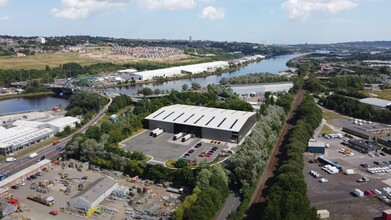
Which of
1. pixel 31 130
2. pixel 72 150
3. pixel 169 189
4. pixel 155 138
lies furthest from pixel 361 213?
pixel 31 130

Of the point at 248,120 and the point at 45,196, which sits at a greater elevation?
the point at 248,120

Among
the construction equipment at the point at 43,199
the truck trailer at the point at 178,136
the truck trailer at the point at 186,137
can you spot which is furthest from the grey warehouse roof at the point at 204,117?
the construction equipment at the point at 43,199

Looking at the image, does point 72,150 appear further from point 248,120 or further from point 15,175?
point 248,120

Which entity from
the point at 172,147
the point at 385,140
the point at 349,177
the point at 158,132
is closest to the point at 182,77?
the point at 158,132

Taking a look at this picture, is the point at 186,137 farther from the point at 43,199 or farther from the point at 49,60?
the point at 49,60

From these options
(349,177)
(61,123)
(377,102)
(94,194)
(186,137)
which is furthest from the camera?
(377,102)
